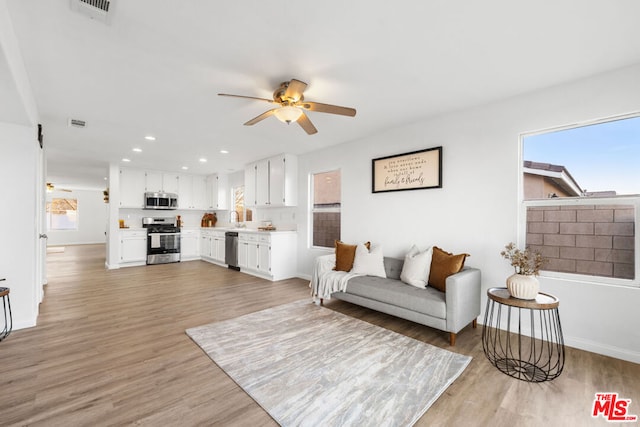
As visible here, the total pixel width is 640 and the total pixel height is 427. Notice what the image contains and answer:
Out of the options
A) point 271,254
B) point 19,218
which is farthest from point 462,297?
point 19,218

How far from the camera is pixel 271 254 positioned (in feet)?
17.5

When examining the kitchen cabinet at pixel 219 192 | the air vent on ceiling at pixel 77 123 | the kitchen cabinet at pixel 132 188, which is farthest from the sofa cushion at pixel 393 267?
the kitchen cabinet at pixel 132 188

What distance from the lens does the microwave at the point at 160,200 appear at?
7.26 metres

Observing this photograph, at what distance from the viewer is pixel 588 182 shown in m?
2.68

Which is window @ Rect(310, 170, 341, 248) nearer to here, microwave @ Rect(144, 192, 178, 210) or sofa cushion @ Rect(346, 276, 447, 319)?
sofa cushion @ Rect(346, 276, 447, 319)

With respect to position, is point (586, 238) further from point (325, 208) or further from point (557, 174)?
point (325, 208)

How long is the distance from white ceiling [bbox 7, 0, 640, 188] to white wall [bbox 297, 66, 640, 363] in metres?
0.20

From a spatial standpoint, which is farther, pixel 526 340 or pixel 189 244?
pixel 189 244

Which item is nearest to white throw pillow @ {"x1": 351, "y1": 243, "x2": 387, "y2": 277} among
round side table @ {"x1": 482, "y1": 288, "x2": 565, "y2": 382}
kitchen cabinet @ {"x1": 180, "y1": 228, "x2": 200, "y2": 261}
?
round side table @ {"x1": 482, "y1": 288, "x2": 565, "y2": 382}

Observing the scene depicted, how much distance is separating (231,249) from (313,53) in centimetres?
520

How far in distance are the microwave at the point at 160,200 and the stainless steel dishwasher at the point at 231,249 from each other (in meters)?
2.10

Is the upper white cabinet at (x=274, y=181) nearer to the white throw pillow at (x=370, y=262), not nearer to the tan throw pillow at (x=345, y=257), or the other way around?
the tan throw pillow at (x=345, y=257)

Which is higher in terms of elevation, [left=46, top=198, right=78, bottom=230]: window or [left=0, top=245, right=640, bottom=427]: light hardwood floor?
[left=46, top=198, right=78, bottom=230]: window

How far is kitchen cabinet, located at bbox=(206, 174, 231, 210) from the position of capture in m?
7.88
